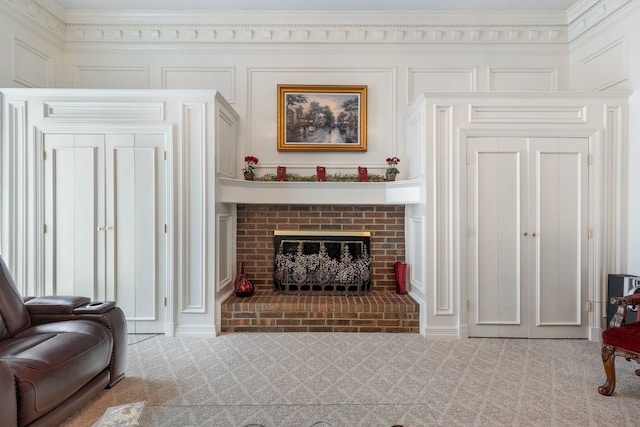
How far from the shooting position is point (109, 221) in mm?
3396

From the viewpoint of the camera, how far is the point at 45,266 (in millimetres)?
3373

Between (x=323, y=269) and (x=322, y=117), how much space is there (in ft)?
6.23

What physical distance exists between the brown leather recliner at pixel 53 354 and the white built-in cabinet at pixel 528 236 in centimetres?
322

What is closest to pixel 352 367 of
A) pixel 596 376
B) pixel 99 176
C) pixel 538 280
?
pixel 596 376

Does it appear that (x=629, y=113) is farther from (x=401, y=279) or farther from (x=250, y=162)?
(x=250, y=162)

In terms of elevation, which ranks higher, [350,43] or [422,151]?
[350,43]

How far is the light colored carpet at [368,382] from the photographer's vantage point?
1.56 m

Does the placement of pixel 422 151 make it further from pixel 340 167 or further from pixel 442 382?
pixel 442 382

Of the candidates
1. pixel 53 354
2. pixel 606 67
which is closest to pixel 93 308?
pixel 53 354

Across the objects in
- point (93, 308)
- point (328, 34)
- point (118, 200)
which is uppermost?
point (328, 34)

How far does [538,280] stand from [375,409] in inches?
106

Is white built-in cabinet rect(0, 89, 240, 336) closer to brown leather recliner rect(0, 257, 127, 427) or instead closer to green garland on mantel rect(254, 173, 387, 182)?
green garland on mantel rect(254, 173, 387, 182)

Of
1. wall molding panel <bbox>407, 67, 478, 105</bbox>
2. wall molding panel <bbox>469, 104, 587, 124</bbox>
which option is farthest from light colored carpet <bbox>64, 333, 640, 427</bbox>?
wall molding panel <bbox>407, 67, 478, 105</bbox>

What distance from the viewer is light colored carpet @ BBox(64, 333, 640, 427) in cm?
156
